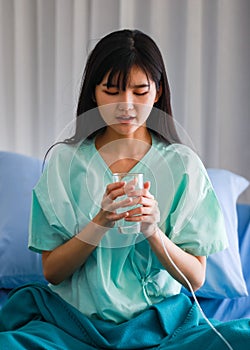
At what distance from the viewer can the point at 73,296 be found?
4.02ft

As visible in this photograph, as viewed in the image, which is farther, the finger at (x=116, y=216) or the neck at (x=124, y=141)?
the neck at (x=124, y=141)

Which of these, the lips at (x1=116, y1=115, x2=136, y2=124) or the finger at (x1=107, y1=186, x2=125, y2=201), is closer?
the finger at (x1=107, y1=186, x2=125, y2=201)

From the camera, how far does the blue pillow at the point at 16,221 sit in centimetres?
163

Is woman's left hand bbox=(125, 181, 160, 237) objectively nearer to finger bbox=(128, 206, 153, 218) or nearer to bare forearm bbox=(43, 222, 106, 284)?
finger bbox=(128, 206, 153, 218)

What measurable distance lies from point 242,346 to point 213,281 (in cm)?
63

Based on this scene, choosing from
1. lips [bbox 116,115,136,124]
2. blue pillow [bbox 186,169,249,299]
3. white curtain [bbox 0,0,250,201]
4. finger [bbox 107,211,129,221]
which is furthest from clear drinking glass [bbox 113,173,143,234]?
white curtain [bbox 0,0,250,201]

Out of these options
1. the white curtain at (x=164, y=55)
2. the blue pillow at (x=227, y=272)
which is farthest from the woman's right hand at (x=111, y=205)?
the white curtain at (x=164, y=55)

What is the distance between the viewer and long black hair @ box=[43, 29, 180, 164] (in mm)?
1162

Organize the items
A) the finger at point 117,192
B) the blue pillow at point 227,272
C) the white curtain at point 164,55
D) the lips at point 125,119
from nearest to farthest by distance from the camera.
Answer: the finger at point 117,192
the lips at point 125,119
the blue pillow at point 227,272
the white curtain at point 164,55

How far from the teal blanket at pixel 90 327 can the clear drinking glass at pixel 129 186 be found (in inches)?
6.9

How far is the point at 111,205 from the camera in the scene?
1.04m

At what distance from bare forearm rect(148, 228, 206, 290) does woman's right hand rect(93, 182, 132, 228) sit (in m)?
0.09

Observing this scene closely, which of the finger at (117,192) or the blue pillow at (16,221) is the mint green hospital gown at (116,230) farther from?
the blue pillow at (16,221)

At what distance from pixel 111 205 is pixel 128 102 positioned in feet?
0.61
